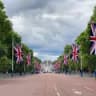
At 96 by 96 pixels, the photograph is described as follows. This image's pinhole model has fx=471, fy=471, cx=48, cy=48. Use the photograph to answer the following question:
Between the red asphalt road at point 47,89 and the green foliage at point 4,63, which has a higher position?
the green foliage at point 4,63

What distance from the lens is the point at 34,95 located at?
101 ft

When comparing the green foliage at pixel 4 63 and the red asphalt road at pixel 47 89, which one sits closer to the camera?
the red asphalt road at pixel 47 89

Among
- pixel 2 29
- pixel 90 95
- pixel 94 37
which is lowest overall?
pixel 90 95

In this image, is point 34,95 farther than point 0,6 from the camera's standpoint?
No

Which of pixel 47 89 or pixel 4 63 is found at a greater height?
pixel 4 63

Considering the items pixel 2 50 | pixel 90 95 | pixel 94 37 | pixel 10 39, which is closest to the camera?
pixel 90 95

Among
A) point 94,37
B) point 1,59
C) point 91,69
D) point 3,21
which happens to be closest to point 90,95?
point 94,37

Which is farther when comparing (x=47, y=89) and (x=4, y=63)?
(x=4, y=63)

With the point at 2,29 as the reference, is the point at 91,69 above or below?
below

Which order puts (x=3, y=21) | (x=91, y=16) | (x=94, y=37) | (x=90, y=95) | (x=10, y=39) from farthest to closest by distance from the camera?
(x=10, y=39) < (x=91, y=16) < (x=3, y=21) < (x=94, y=37) < (x=90, y=95)

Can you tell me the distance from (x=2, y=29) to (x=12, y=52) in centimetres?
2226

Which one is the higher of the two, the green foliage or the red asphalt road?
the green foliage

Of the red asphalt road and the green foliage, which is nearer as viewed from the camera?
the red asphalt road

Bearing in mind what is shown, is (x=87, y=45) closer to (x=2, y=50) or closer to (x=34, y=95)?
(x=2, y=50)
